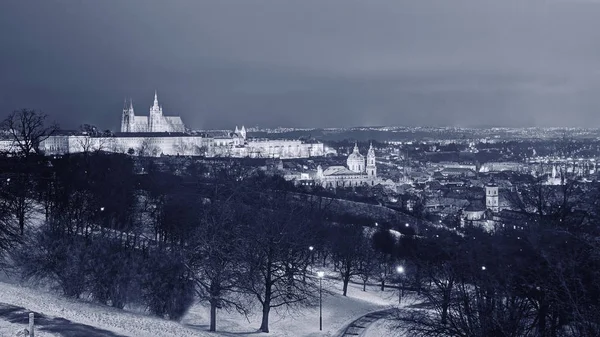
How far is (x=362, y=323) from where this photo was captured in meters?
28.0

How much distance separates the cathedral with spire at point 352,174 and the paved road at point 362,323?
109059 millimetres

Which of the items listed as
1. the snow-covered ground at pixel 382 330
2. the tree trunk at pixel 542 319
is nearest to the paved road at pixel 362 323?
the snow-covered ground at pixel 382 330

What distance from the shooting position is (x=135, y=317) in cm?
2052

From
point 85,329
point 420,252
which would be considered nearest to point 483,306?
point 85,329

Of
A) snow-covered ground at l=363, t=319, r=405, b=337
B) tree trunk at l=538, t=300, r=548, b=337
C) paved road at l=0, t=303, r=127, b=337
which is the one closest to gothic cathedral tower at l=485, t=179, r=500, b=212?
snow-covered ground at l=363, t=319, r=405, b=337

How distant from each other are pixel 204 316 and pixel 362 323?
22.0 feet

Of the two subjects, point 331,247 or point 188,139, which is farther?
point 188,139

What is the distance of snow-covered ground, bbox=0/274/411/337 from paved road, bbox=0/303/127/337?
414 millimetres

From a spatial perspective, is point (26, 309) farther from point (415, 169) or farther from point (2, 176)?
point (415, 169)

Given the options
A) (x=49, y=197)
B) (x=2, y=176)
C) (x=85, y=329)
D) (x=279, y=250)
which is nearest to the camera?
(x=85, y=329)

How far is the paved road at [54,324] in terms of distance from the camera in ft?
57.3

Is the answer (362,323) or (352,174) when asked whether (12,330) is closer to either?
(362,323)

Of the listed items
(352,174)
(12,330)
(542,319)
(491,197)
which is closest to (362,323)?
(542,319)

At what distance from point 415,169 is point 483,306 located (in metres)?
184
